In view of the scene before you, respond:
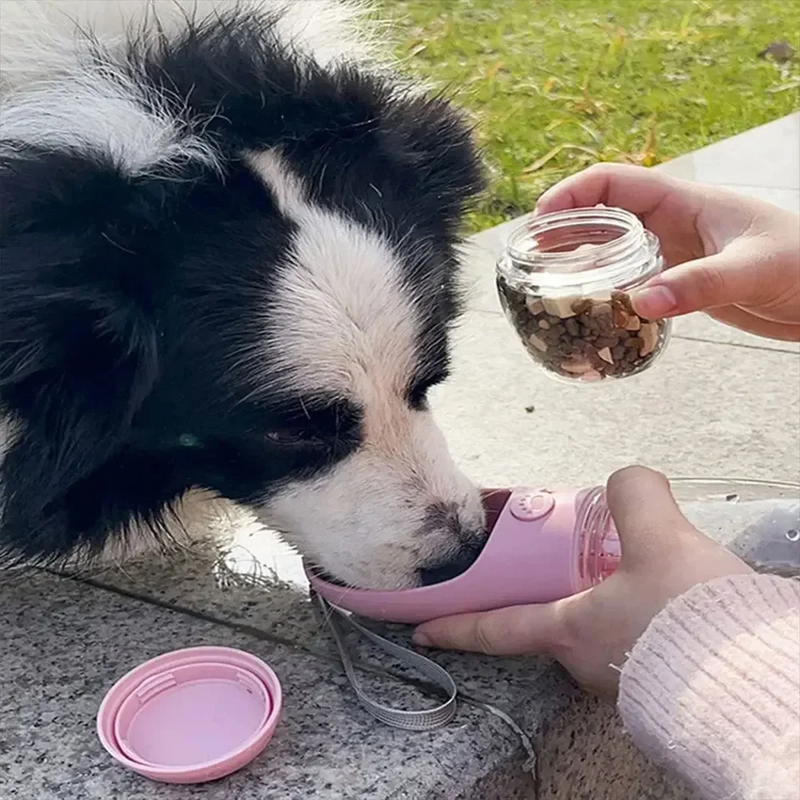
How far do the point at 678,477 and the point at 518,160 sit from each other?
217 centimetres

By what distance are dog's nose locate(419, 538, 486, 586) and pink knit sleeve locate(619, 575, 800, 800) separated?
280mm

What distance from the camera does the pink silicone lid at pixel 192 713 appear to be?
130 centimetres

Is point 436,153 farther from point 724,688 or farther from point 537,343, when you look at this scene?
point 724,688

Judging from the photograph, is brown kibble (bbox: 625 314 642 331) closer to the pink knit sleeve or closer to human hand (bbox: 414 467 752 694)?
human hand (bbox: 414 467 752 694)

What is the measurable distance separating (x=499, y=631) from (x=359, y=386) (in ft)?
1.10

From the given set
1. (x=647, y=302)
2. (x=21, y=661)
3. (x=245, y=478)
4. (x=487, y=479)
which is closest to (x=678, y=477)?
(x=487, y=479)

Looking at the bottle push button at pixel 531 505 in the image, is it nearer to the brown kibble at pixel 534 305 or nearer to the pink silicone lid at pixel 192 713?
the brown kibble at pixel 534 305

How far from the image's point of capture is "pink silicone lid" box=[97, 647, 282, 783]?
4.28 feet

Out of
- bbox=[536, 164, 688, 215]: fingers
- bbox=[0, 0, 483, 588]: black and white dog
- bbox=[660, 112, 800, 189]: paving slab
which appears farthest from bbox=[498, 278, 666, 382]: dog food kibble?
bbox=[660, 112, 800, 189]: paving slab

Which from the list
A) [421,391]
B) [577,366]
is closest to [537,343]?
[577,366]

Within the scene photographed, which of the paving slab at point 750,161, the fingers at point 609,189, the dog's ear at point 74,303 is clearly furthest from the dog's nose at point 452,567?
the paving slab at point 750,161

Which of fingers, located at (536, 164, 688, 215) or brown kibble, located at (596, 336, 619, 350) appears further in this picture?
fingers, located at (536, 164, 688, 215)

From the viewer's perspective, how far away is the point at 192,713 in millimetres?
1368

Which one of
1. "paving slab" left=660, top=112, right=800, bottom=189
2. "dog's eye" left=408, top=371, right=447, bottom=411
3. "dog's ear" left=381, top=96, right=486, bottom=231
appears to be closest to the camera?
"dog's eye" left=408, top=371, right=447, bottom=411
